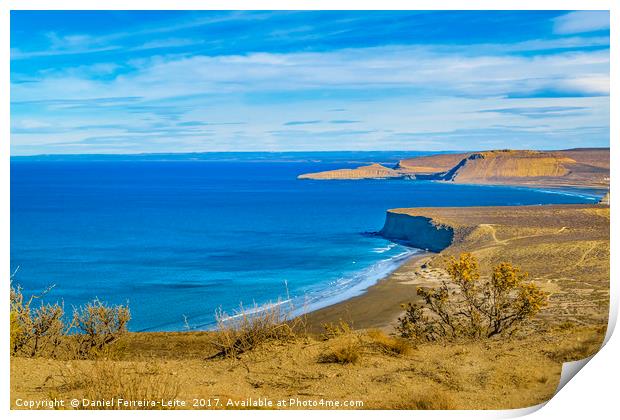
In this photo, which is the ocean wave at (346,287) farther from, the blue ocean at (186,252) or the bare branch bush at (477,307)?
the bare branch bush at (477,307)

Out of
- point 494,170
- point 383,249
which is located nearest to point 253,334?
point 383,249

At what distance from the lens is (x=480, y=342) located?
7.94 meters

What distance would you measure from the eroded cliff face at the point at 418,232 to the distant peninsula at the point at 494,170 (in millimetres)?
21731

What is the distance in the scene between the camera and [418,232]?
35.4 metres

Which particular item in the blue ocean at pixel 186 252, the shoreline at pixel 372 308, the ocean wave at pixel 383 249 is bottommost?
the ocean wave at pixel 383 249

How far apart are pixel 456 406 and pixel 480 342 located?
6.19ft

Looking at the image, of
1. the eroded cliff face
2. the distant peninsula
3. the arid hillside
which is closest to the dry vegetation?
the eroded cliff face

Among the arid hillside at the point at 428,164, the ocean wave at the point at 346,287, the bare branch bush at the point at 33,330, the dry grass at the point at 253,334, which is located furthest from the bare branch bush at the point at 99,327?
A: the arid hillside at the point at 428,164

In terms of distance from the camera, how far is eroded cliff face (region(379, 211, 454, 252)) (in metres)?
32.3

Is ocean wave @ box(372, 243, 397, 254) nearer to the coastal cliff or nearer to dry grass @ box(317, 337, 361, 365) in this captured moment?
dry grass @ box(317, 337, 361, 365)

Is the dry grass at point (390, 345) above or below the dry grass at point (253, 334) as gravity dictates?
below

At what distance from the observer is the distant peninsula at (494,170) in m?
63.7

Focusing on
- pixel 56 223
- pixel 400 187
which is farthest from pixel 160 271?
pixel 400 187

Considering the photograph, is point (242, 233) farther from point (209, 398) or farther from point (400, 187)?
point (400, 187)
